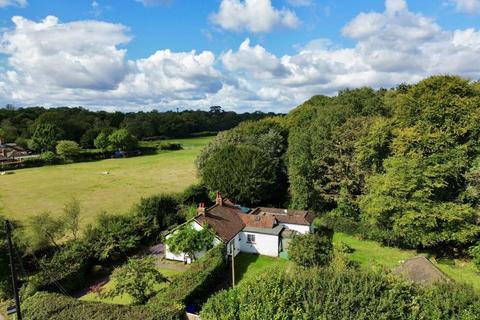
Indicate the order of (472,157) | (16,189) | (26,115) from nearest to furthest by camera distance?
(472,157)
(16,189)
(26,115)

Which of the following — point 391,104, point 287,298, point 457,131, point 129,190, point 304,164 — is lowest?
point 129,190

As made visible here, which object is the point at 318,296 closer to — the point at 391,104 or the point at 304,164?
the point at 304,164

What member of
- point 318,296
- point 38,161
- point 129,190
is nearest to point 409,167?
point 318,296

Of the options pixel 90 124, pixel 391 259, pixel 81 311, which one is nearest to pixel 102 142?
pixel 90 124

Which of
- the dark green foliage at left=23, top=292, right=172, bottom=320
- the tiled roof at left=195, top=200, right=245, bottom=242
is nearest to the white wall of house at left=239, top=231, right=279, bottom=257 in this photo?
the tiled roof at left=195, top=200, right=245, bottom=242

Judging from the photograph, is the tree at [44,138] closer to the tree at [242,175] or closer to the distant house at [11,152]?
the distant house at [11,152]

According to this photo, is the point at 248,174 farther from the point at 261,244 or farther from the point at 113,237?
the point at 113,237

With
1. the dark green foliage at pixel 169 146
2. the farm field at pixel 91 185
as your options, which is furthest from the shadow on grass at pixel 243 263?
the dark green foliage at pixel 169 146
